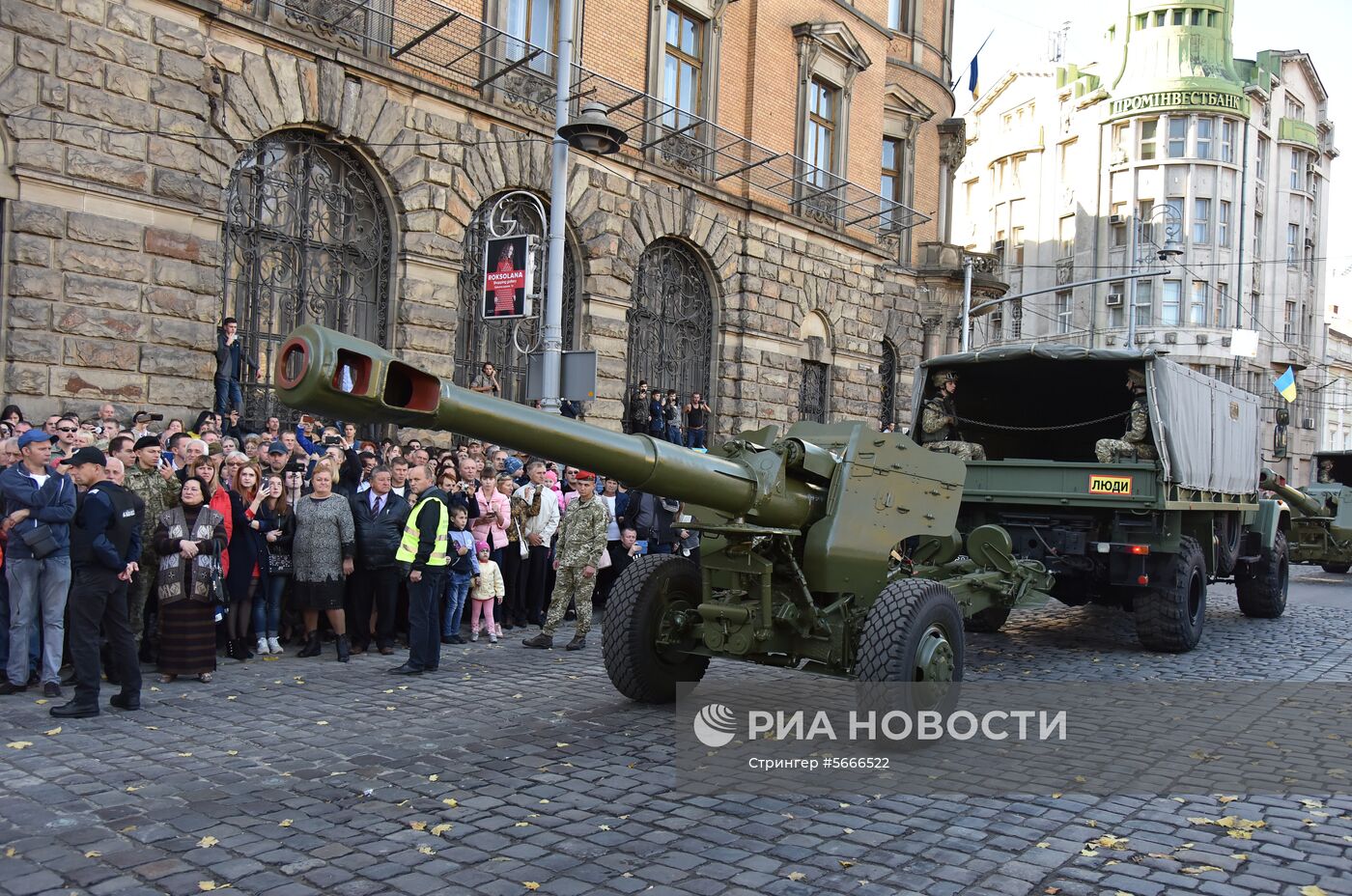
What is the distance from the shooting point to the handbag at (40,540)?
24.5 feet

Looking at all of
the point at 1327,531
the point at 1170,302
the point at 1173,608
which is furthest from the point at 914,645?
the point at 1170,302

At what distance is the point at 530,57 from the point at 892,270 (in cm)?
1407

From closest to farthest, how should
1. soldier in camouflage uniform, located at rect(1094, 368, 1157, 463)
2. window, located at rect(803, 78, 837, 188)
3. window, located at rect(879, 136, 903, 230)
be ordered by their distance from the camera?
soldier in camouflage uniform, located at rect(1094, 368, 1157, 463), window, located at rect(803, 78, 837, 188), window, located at rect(879, 136, 903, 230)

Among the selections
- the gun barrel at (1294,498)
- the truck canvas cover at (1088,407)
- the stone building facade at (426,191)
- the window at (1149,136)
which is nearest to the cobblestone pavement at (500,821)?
the truck canvas cover at (1088,407)

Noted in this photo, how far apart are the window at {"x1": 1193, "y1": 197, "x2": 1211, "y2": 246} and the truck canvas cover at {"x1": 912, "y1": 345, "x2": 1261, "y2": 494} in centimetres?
4310

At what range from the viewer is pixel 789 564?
272 inches

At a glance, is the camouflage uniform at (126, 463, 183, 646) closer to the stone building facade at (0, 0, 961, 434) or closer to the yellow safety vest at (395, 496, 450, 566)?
the yellow safety vest at (395, 496, 450, 566)

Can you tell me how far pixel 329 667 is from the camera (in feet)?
29.8

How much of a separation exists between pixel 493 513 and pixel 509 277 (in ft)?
12.4

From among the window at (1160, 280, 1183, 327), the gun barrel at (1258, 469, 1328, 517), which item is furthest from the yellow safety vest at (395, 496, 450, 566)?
the window at (1160, 280, 1183, 327)

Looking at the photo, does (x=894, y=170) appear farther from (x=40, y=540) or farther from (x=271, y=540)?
(x=40, y=540)

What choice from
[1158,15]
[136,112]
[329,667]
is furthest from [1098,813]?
[1158,15]

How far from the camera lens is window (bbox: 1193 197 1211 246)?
171ft

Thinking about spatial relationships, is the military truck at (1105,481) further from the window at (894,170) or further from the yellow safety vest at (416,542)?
the window at (894,170)
